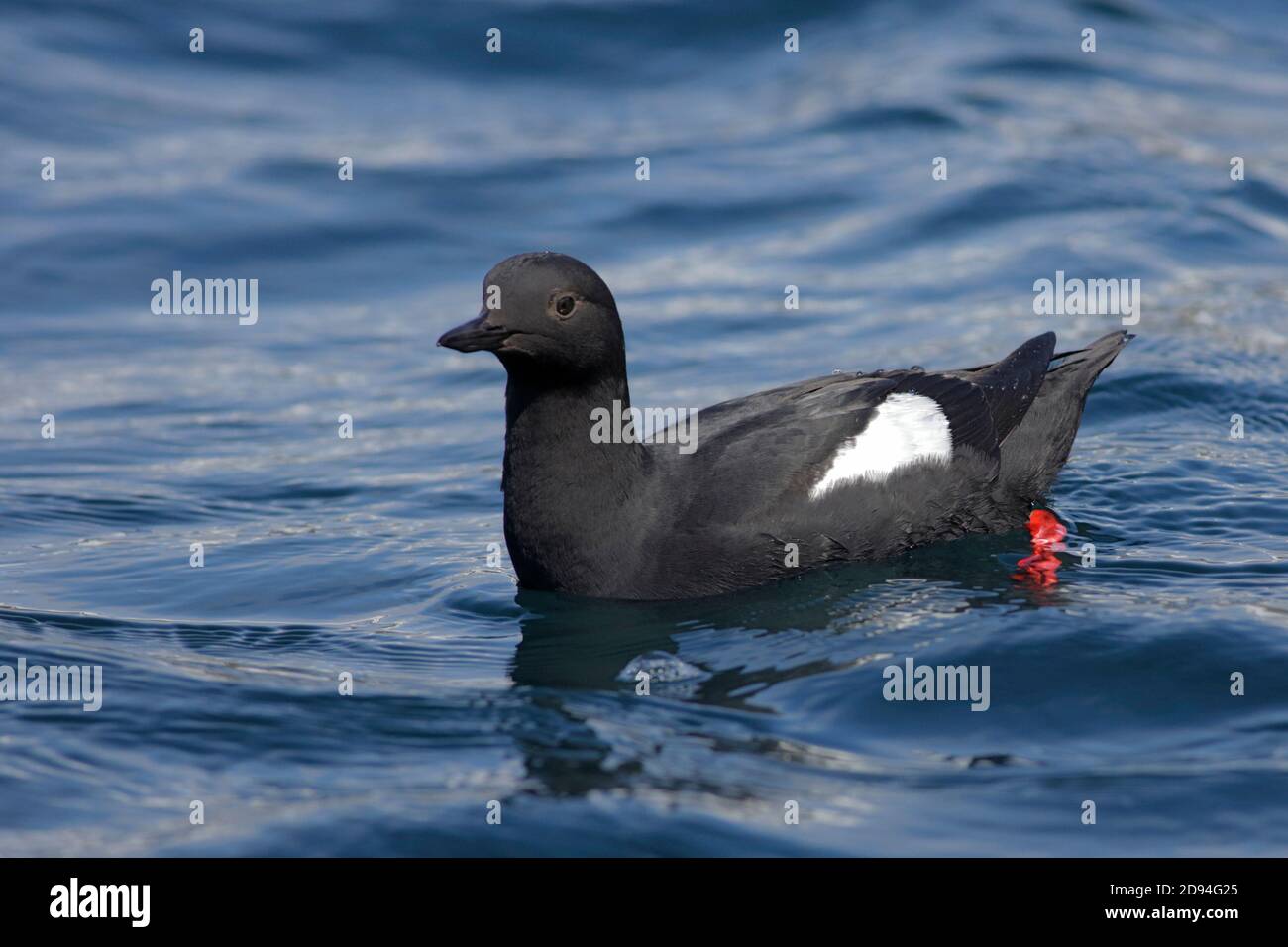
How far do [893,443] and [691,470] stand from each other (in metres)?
1.13

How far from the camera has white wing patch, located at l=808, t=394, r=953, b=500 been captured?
8.08 metres

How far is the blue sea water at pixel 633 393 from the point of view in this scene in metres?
6.09

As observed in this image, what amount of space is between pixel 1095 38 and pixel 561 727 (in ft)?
52.5

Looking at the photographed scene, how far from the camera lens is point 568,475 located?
25.1 feet

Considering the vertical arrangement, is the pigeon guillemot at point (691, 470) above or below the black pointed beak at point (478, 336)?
below

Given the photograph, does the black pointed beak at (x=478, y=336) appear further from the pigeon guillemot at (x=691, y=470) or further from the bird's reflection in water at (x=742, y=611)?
the bird's reflection in water at (x=742, y=611)

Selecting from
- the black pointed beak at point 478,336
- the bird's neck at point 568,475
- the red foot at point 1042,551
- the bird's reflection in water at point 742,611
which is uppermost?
the black pointed beak at point 478,336

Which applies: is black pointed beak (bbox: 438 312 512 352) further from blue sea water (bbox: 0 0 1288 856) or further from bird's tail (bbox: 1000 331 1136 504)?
bird's tail (bbox: 1000 331 1136 504)

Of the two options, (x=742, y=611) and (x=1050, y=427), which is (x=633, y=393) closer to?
(x=1050, y=427)

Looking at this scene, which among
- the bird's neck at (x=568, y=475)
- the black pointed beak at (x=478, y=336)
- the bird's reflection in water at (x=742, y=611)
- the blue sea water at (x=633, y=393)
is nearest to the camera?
the blue sea water at (x=633, y=393)

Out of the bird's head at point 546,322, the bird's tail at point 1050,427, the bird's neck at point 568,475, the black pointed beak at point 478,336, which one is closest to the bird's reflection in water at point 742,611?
the bird's neck at point 568,475

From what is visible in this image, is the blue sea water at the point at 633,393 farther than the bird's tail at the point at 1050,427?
No

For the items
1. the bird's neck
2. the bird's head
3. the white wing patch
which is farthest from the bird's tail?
the bird's head

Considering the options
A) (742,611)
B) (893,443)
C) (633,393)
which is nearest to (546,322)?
(742,611)
